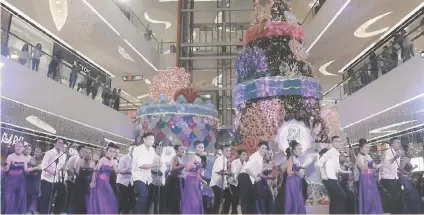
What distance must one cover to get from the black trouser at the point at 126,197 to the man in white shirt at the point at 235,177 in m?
1.26

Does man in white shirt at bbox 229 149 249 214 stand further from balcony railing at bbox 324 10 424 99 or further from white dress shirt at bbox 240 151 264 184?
balcony railing at bbox 324 10 424 99

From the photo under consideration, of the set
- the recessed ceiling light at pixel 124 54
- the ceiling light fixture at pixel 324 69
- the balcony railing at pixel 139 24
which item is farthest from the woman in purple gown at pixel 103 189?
the ceiling light fixture at pixel 324 69

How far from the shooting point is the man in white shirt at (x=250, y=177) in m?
5.39

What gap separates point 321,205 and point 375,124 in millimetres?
5237

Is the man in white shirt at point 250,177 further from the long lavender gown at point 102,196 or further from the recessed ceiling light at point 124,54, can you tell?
the recessed ceiling light at point 124,54

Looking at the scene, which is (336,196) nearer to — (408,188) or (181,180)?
(408,188)

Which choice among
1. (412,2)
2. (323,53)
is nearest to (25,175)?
(412,2)

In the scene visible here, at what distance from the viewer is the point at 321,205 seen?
6285 millimetres

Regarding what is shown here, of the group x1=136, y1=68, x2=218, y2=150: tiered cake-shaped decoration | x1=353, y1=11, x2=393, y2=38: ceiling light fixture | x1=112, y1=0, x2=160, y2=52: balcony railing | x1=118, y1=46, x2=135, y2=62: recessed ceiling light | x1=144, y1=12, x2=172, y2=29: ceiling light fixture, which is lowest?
x1=136, y1=68, x2=218, y2=150: tiered cake-shaped decoration

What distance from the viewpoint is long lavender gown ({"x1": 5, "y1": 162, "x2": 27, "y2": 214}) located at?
5426 mm

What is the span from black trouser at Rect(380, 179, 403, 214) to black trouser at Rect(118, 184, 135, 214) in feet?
9.96

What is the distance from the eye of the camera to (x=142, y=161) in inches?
212

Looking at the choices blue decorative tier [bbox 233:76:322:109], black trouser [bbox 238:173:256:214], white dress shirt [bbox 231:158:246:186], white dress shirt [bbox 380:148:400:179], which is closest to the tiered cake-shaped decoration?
blue decorative tier [bbox 233:76:322:109]

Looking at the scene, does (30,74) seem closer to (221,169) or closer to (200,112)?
(200,112)
